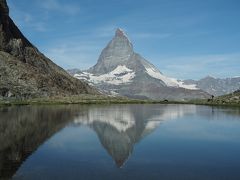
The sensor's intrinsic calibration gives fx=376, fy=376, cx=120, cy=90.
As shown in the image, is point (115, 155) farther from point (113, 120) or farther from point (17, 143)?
point (113, 120)

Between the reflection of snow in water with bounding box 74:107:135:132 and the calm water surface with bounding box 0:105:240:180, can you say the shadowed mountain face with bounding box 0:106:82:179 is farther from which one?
the reflection of snow in water with bounding box 74:107:135:132

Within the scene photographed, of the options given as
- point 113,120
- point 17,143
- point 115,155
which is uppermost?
point 113,120

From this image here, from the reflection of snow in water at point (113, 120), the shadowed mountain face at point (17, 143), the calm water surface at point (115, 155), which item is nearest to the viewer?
the calm water surface at point (115, 155)

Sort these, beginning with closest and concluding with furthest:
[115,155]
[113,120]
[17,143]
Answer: [115,155], [17,143], [113,120]

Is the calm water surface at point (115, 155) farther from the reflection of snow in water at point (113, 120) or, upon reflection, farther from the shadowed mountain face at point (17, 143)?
the reflection of snow in water at point (113, 120)

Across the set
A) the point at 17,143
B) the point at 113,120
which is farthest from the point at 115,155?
the point at 113,120

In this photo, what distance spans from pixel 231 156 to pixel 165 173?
16756 millimetres

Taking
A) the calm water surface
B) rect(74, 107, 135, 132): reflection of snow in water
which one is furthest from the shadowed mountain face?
rect(74, 107, 135, 132): reflection of snow in water

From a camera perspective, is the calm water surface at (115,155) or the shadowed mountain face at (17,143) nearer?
the calm water surface at (115,155)

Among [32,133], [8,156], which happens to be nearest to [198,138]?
[32,133]

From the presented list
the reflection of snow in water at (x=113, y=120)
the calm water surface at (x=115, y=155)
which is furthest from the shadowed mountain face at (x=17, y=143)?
the reflection of snow in water at (x=113, y=120)

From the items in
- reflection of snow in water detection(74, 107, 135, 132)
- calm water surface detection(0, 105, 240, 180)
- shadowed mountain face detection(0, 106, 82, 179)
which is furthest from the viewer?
reflection of snow in water detection(74, 107, 135, 132)

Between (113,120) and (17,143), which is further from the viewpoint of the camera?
(113,120)

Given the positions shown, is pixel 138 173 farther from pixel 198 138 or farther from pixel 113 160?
pixel 198 138
